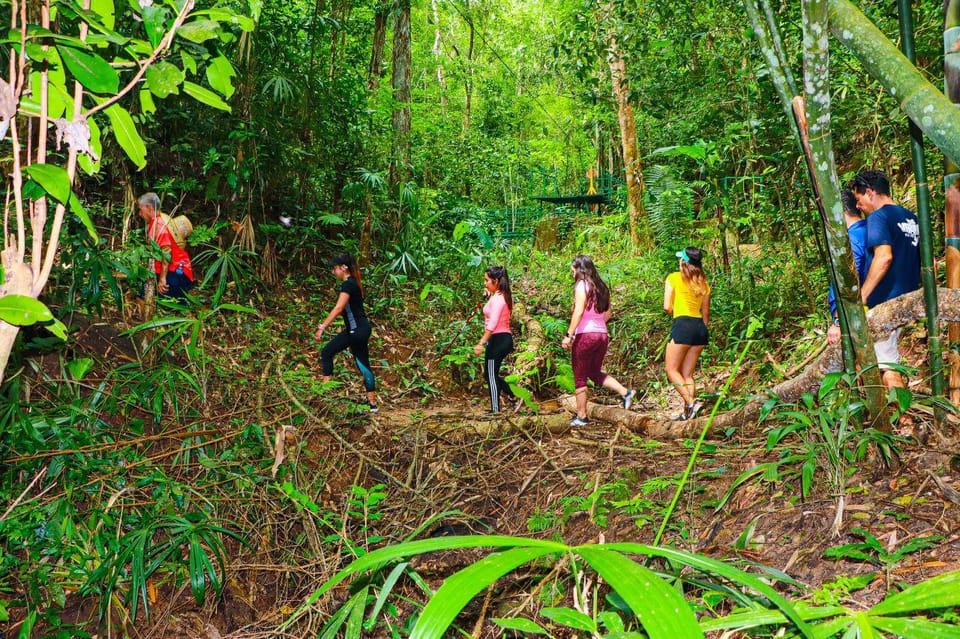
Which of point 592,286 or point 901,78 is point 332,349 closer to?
point 592,286

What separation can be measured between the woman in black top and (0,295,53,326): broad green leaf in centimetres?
512

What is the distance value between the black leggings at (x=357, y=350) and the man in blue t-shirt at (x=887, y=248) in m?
4.26

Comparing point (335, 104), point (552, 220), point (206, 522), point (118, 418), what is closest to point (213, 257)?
point (335, 104)

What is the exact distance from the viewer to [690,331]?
5629 mm

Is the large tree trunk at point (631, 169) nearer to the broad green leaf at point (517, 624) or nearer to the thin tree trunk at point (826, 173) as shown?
the thin tree trunk at point (826, 173)

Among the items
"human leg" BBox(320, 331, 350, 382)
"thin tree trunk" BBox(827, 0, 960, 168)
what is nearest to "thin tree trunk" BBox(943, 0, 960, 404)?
"thin tree trunk" BBox(827, 0, 960, 168)

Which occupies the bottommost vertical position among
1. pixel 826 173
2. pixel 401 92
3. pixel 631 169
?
pixel 826 173

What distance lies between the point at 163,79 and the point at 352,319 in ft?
16.5

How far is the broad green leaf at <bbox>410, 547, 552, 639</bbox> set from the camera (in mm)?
883

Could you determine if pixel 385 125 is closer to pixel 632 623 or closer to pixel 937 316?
pixel 937 316

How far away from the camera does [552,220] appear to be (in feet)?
55.8

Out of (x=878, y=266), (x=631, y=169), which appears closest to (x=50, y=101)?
(x=878, y=266)

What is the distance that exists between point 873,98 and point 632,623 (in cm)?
595

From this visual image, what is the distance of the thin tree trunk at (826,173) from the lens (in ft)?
6.97
